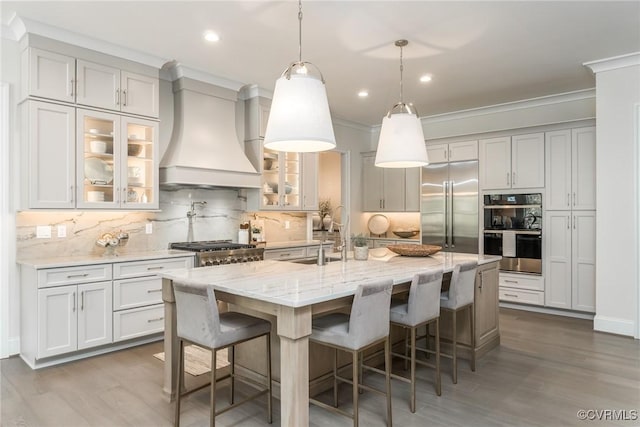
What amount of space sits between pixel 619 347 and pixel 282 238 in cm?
420

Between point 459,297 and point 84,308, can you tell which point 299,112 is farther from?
point 84,308

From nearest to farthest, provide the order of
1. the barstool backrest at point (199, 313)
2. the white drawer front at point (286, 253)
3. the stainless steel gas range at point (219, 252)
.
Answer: the barstool backrest at point (199, 313)
the stainless steel gas range at point (219, 252)
the white drawer front at point (286, 253)

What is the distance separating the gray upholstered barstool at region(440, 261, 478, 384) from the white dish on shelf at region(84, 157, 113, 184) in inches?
131

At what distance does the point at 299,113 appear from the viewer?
2.52 metres

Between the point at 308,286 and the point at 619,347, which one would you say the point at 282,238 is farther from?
the point at 619,347

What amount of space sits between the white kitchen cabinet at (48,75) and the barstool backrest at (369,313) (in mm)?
3248

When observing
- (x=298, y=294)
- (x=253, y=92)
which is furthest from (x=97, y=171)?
(x=298, y=294)

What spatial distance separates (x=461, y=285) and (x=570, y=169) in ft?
9.83

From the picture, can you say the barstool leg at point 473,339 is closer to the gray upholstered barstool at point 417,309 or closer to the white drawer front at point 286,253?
the gray upholstered barstool at point 417,309

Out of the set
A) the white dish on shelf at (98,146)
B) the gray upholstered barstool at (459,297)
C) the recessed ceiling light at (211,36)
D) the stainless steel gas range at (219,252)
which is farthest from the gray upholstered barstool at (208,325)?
the recessed ceiling light at (211,36)

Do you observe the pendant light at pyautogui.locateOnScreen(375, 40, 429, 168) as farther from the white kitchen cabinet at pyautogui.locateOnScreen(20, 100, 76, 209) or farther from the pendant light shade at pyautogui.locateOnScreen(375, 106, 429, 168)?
the white kitchen cabinet at pyautogui.locateOnScreen(20, 100, 76, 209)

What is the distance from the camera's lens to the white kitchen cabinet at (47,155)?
3.54 m

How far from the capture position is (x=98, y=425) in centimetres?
254

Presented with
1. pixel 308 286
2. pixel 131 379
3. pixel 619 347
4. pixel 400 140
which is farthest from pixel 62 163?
pixel 619 347
